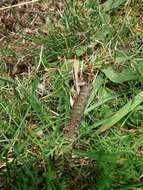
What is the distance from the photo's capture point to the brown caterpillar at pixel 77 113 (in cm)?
200

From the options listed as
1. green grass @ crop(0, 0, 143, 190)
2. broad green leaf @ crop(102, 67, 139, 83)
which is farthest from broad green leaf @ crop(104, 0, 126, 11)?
broad green leaf @ crop(102, 67, 139, 83)

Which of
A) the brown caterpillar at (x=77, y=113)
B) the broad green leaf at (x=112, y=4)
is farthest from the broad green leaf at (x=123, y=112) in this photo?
the broad green leaf at (x=112, y=4)

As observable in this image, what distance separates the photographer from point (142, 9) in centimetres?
247

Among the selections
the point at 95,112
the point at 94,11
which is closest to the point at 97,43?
the point at 94,11

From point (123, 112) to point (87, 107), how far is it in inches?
6.3

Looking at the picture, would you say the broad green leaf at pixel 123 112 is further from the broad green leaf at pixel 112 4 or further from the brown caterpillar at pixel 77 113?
the broad green leaf at pixel 112 4

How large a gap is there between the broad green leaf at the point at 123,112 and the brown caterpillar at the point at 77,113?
0.10 metres

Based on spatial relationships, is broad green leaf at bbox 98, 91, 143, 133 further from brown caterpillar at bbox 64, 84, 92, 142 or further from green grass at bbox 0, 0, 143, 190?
brown caterpillar at bbox 64, 84, 92, 142

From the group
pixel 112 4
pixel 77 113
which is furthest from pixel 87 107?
pixel 112 4

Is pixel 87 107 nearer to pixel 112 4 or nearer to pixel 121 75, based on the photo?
pixel 121 75

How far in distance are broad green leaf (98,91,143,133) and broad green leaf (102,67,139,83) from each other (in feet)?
0.37

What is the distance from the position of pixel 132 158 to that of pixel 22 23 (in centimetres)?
103

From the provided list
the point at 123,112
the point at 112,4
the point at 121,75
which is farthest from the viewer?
the point at 112,4

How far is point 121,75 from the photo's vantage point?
2.18m
